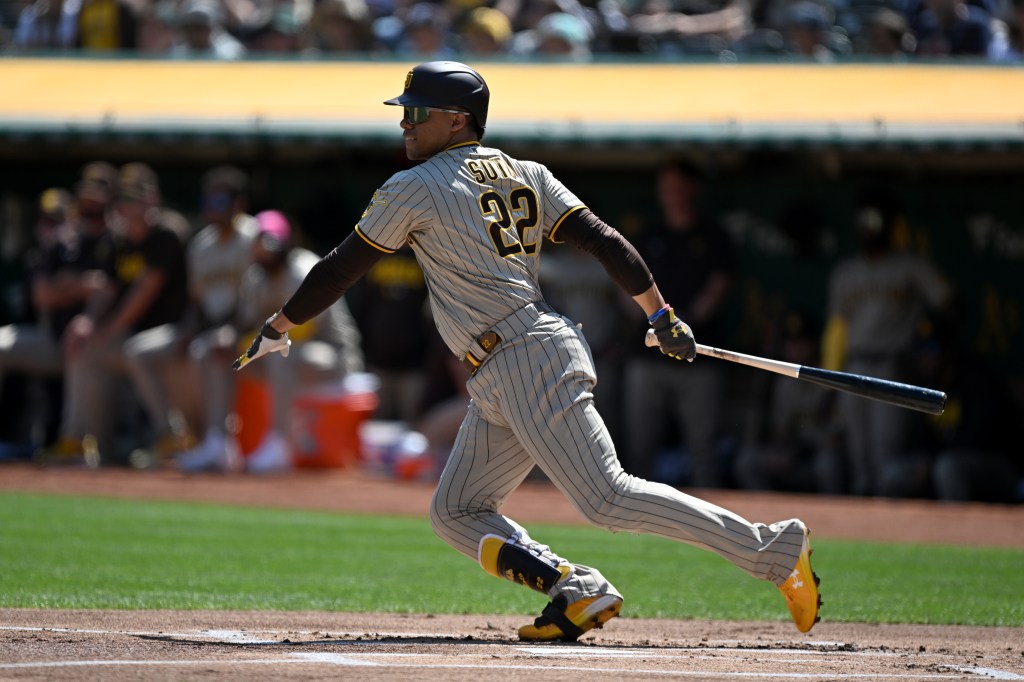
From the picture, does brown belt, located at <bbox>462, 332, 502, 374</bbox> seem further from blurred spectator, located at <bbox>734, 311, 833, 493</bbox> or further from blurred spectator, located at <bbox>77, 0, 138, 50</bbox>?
blurred spectator, located at <bbox>77, 0, 138, 50</bbox>

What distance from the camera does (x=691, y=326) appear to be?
396 inches

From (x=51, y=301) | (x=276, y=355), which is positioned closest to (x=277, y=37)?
(x=51, y=301)

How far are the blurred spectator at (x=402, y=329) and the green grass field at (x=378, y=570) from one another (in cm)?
286

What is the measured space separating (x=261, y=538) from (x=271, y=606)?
2.14m

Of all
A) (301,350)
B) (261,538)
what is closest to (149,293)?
(301,350)

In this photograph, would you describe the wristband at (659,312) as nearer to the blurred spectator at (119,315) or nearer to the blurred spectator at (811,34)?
the blurred spectator at (119,315)

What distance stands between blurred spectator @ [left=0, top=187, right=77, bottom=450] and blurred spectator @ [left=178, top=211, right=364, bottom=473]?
4.70 feet

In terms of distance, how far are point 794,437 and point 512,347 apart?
6051 millimetres

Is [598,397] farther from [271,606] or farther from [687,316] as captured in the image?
[271,606]

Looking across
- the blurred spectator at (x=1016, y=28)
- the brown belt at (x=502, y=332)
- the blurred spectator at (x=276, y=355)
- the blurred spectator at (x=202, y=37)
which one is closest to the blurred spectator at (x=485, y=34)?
the blurred spectator at (x=202, y=37)

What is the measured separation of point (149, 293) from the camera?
11.0m

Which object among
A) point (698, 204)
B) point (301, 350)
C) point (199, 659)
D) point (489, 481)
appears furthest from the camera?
point (698, 204)

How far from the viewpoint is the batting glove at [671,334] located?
4.62 m

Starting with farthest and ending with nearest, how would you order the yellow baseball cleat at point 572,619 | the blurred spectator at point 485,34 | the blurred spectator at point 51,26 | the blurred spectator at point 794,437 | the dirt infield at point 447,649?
the blurred spectator at point 51,26 < the blurred spectator at point 485,34 < the blurred spectator at point 794,437 < the yellow baseball cleat at point 572,619 < the dirt infield at point 447,649
